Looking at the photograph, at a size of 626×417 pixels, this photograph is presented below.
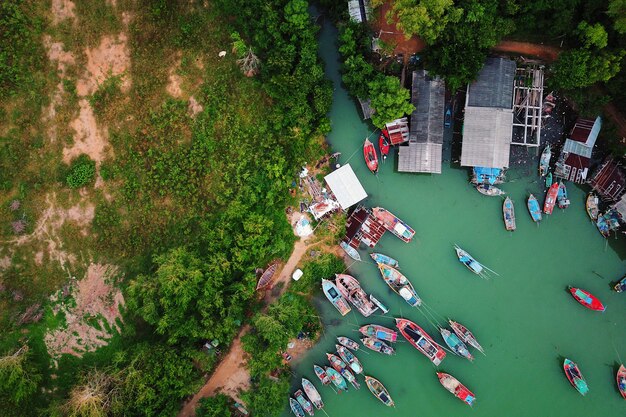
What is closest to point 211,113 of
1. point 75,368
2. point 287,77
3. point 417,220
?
point 287,77

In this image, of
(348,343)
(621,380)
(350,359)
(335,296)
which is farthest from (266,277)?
(621,380)

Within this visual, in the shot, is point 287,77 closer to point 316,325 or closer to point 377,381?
point 316,325

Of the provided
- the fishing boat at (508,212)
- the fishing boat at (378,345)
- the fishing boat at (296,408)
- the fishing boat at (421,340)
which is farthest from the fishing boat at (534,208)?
the fishing boat at (296,408)

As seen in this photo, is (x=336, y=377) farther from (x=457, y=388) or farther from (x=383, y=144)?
(x=383, y=144)

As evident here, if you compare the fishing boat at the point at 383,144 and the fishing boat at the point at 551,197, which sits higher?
the fishing boat at the point at 383,144

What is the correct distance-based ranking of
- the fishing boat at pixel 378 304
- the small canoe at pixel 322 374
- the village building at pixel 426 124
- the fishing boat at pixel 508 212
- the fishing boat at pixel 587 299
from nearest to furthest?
the village building at pixel 426 124, the fishing boat at pixel 587 299, the small canoe at pixel 322 374, the fishing boat at pixel 378 304, the fishing boat at pixel 508 212

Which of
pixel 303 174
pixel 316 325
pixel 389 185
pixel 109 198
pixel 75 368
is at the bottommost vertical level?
pixel 316 325

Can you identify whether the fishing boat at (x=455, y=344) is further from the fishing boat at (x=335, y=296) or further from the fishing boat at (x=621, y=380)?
the fishing boat at (x=621, y=380)
